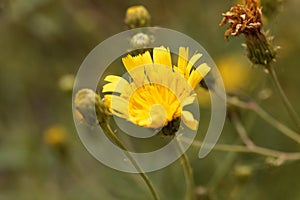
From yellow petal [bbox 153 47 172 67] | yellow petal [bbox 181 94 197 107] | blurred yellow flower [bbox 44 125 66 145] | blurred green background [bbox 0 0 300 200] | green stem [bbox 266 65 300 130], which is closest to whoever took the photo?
yellow petal [bbox 181 94 197 107]

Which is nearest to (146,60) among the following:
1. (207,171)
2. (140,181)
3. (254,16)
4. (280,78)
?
(254,16)

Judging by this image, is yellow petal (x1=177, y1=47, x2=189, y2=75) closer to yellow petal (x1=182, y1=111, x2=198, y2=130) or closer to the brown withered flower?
yellow petal (x1=182, y1=111, x2=198, y2=130)

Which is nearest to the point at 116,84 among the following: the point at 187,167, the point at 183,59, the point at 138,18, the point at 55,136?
the point at 183,59

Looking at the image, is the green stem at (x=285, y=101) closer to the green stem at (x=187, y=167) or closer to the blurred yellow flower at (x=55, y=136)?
the green stem at (x=187, y=167)

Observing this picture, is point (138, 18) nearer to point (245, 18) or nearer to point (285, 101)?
point (245, 18)

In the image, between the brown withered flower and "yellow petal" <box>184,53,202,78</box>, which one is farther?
the brown withered flower

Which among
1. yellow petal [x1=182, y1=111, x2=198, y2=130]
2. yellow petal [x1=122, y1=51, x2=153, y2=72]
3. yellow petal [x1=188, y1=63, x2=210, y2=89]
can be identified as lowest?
yellow petal [x1=182, y1=111, x2=198, y2=130]

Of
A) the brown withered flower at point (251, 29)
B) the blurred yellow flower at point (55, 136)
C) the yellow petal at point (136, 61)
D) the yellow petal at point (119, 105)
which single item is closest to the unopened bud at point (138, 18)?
the brown withered flower at point (251, 29)

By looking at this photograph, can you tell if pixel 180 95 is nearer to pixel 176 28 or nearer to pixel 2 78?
pixel 176 28

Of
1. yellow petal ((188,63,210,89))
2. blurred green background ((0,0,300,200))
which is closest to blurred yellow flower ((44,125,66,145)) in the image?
blurred green background ((0,0,300,200))
